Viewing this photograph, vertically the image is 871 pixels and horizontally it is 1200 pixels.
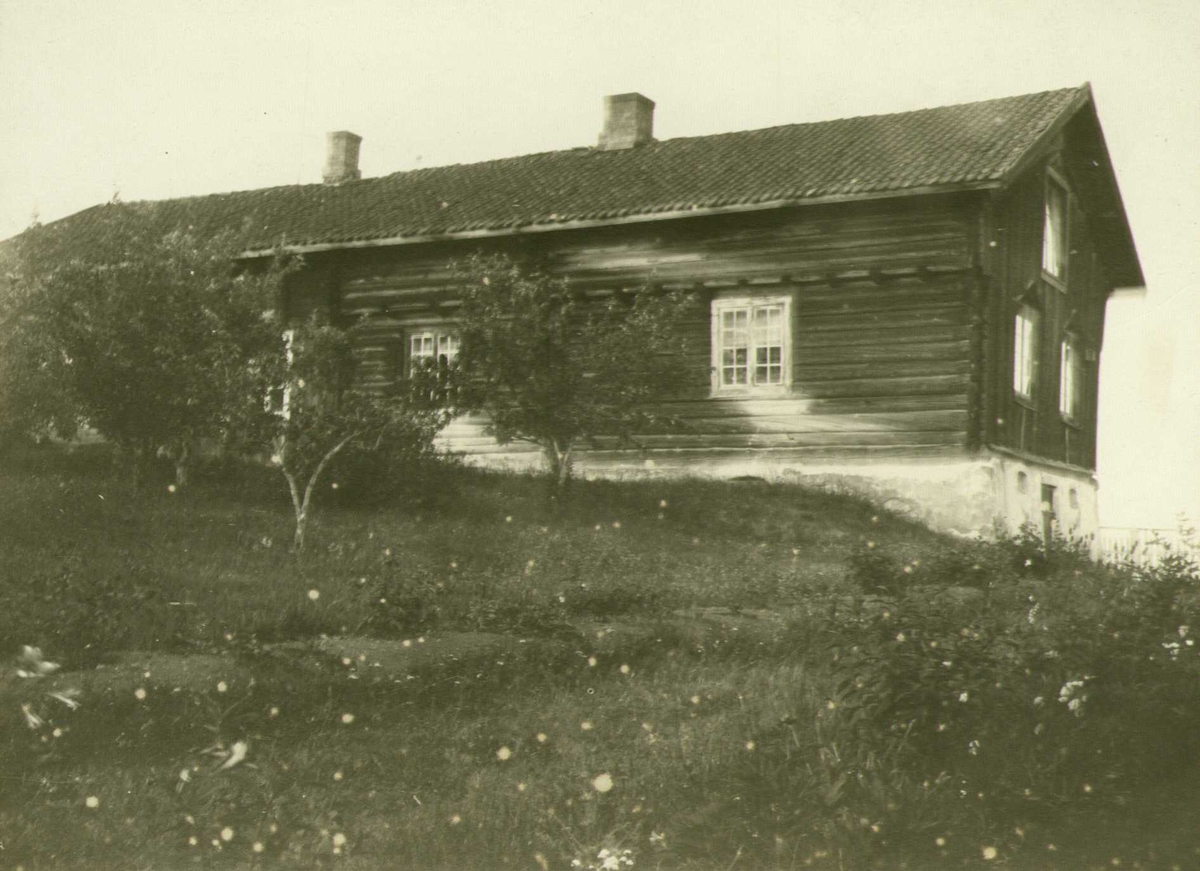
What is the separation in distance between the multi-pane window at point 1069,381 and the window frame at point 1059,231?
3.23 ft

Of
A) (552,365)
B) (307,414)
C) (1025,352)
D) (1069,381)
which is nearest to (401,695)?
(307,414)

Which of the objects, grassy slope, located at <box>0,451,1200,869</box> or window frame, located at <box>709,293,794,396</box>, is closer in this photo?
grassy slope, located at <box>0,451,1200,869</box>

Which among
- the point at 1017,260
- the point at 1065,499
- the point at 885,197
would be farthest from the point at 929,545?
the point at 1065,499

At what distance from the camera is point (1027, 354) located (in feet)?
51.4

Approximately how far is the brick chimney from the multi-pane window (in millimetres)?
6705

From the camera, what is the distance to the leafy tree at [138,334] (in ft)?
33.9

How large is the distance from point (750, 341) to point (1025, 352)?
3629 millimetres

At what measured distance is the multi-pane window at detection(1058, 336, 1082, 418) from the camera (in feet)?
56.0

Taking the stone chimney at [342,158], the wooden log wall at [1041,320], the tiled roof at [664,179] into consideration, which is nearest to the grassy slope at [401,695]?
the tiled roof at [664,179]

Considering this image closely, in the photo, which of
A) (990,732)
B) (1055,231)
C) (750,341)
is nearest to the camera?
(990,732)

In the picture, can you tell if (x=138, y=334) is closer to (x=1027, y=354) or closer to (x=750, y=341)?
(x=750, y=341)

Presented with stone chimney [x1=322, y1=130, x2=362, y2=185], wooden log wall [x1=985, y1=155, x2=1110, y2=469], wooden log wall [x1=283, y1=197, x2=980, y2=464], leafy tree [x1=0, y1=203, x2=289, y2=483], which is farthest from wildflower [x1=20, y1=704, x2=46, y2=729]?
stone chimney [x1=322, y1=130, x2=362, y2=185]

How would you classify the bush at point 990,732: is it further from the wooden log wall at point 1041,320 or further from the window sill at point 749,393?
the window sill at point 749,393

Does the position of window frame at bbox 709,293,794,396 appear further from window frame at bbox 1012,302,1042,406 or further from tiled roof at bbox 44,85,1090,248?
window frame at bbox 1012,302,1042,406
